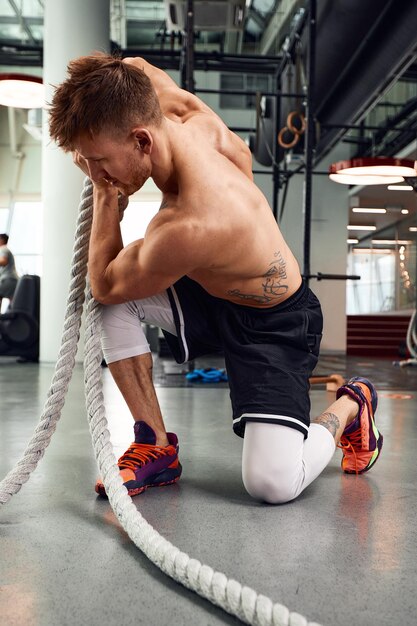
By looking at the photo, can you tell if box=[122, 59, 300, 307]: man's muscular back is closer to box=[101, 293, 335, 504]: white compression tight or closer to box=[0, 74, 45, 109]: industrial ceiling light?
box=[101, 293, 335, 504]: white compression tight

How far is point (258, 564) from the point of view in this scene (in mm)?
1271

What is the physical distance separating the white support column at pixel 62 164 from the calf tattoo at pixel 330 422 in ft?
15.0

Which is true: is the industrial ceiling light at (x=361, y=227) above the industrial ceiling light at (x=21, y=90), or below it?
above

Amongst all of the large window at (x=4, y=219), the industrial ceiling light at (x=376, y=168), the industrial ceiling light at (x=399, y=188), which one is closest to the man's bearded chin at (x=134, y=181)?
the industrial ceiling light at (x=376, y=168)

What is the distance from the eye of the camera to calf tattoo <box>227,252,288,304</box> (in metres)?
1.70

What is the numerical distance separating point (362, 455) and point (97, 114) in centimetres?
128

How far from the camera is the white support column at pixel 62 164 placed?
629cm

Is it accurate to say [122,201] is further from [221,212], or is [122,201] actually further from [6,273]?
[6,273]

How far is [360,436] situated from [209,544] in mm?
801

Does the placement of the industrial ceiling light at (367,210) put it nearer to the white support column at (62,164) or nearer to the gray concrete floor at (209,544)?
the white support column at (62,164)

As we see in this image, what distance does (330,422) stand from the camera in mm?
1925

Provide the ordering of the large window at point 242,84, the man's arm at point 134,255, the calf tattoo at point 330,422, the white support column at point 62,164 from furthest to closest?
the large window at point 242,84 < the white support column at point 62,164 < the calf tattoo at point 330,422 < the man's arm at point 134,255

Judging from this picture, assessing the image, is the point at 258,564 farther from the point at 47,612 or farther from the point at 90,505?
the point at 90,505

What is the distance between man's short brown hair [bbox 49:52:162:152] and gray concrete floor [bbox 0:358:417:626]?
82cm
